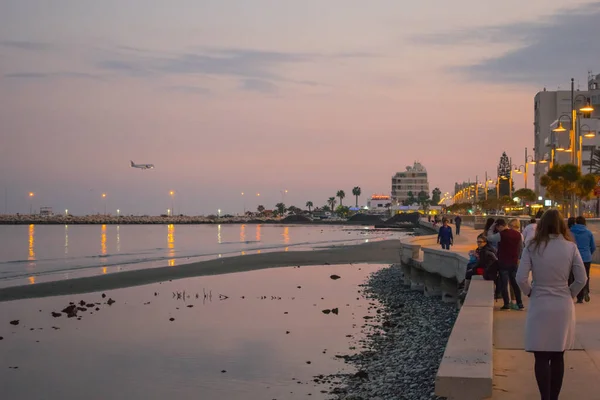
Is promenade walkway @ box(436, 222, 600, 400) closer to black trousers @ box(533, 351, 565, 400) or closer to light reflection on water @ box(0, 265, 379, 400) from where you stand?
black trousers @ box(533, 351, 565, 400)

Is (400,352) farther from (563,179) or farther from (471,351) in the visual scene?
(563,179)

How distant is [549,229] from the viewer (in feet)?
24.8

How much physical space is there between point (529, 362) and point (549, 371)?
2743 millimetres

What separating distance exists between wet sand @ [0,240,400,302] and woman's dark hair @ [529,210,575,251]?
90.6 ft

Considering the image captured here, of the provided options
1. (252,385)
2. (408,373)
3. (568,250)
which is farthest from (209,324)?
(568,250)

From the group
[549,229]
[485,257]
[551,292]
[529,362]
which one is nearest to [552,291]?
[551,292]

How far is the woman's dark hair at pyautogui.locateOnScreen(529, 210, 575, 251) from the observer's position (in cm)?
755

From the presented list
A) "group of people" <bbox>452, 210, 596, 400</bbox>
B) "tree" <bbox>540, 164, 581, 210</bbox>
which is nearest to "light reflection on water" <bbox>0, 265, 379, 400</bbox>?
"group of people" <bbox>452, 210, 596, 400</bbox>

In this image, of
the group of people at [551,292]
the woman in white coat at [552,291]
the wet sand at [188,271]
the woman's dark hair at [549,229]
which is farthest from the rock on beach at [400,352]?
the wet sand at [188,271]

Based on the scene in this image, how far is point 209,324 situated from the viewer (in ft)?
75.3

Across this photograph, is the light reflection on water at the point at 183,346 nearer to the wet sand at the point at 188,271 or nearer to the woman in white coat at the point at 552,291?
the wet sand at the point at 188,271

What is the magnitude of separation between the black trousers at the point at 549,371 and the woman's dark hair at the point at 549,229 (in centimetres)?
102

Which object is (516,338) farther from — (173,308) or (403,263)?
(403,263)

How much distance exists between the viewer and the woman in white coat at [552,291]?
7512mm
